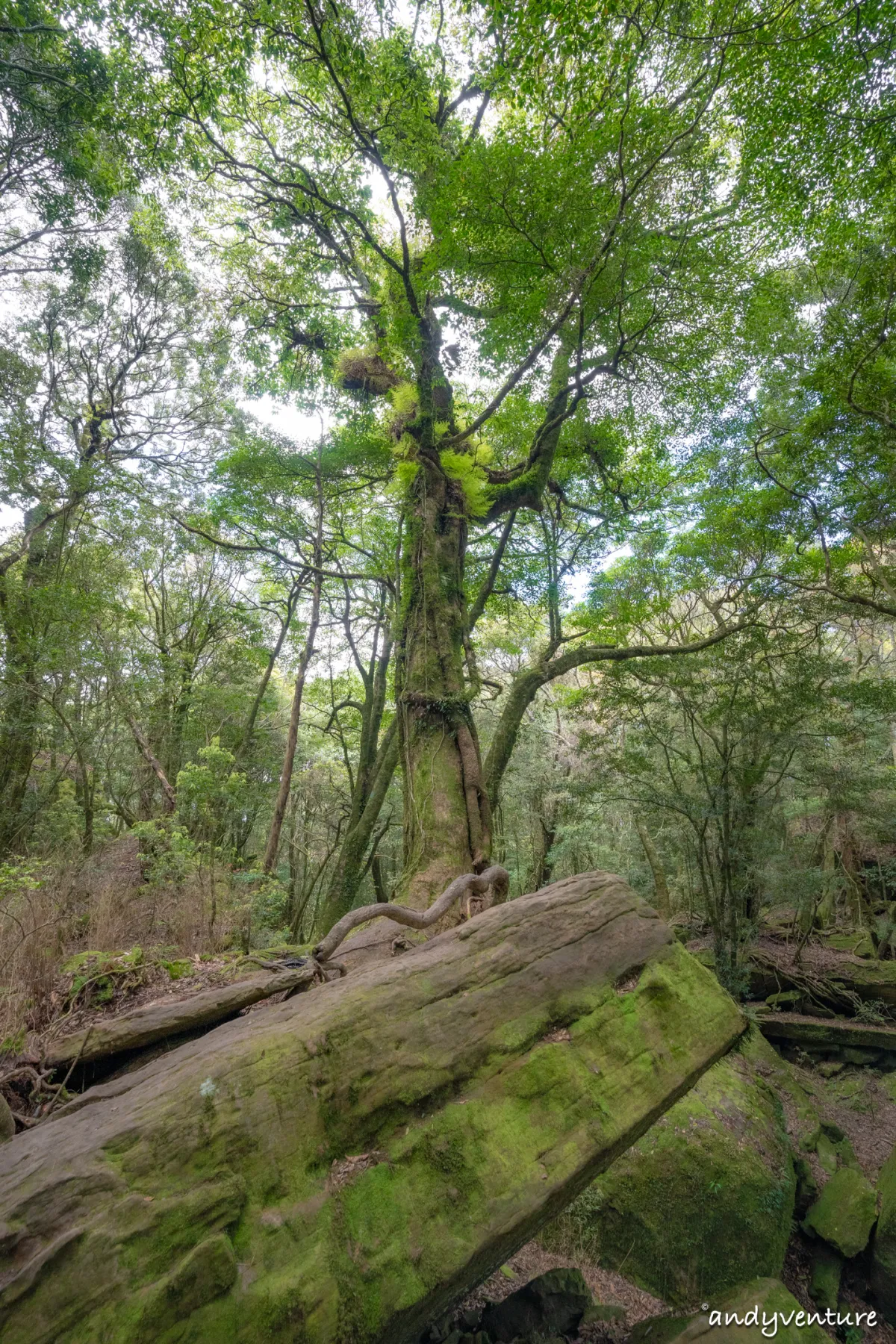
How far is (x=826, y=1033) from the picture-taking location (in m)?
8.05

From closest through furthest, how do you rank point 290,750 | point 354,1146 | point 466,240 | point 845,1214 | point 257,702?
point 354,1146, point 845,1214, point 466,240, point 290,750, point 257,702

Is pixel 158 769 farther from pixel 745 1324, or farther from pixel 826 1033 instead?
pixel 826 1033

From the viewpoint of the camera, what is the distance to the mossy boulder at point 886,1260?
3.61 meters

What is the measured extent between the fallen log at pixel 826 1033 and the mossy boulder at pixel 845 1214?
453 cm

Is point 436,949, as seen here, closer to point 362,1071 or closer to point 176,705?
point 362,1071

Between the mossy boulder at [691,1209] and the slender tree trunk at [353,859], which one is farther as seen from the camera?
the slender tree trunk at [353,859]

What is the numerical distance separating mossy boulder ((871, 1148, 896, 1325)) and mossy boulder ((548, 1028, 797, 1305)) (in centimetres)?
53

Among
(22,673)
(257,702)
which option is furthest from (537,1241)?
(257,702)

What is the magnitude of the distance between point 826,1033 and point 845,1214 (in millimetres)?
4973

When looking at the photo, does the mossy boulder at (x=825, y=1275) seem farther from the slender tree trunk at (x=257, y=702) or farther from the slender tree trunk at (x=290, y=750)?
the slender tree trunk at (x=257, y=702)

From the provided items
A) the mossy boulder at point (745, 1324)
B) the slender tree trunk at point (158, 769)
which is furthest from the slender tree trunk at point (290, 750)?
the mossy boulder at point (745, 1324)

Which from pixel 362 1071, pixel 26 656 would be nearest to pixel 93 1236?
pixel 362 1071

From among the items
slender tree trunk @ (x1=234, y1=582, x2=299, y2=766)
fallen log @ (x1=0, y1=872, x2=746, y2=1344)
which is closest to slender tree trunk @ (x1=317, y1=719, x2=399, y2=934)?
slender tree trunk @ (x1=234, y1=582, x2=299, y2=766)

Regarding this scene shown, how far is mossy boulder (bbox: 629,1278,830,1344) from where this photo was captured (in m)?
2.26
